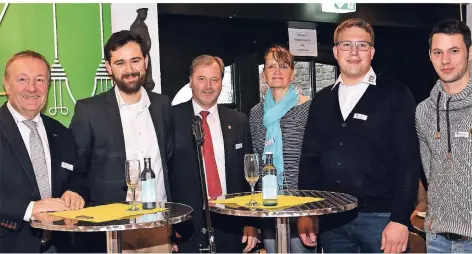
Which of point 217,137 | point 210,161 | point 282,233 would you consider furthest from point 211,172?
point 282,233

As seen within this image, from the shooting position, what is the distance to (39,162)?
3311mm

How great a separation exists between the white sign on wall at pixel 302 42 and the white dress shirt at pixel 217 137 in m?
2.76

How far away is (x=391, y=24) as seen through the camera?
7.15 metres

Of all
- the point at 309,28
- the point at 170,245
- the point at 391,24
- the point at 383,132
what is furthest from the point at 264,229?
the point at 391,24

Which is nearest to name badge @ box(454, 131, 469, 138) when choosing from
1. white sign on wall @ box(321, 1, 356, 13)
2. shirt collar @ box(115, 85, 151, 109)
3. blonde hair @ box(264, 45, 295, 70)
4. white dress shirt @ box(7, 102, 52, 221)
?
blonde hair @ box(264, 45, 295, 70)

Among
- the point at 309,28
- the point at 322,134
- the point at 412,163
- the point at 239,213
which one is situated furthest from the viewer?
the point at 309,28

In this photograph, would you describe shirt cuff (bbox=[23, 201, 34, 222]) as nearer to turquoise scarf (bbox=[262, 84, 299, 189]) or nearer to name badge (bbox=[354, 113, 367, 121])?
turquoise scarf (bbox=[262, 84, 299, 189])

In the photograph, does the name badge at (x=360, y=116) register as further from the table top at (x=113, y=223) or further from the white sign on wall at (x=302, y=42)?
the white sign on wall at (x=302, y=42)

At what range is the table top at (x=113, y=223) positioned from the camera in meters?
2.53

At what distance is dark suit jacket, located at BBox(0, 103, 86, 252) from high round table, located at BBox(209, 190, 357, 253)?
849mm

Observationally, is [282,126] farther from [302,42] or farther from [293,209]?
[302,42]

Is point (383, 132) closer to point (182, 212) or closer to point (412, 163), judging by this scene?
point (412, 163)

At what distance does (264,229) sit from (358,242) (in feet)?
2.60

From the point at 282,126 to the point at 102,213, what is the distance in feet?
4.86
